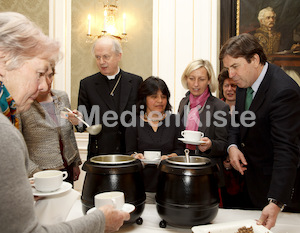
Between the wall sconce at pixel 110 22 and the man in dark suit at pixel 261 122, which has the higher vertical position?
the wall sconce at pixel 110 22

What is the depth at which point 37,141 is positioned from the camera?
2.18 metres

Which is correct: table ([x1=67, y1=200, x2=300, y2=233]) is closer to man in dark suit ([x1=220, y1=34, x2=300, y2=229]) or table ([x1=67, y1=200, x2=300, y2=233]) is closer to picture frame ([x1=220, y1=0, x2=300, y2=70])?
man in dark suit ([x1=220, y1=34, x2=300, y2=229])

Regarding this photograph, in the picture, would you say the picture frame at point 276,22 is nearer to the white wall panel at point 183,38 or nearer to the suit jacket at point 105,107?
the white wall panel at point 183,38

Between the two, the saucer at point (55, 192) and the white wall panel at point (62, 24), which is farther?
the white wall panel at point (62, 24)

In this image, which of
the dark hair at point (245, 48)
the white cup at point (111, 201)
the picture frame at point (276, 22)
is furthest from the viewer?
the picture frame at point (276, 22)

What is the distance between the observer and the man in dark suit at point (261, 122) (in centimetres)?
145

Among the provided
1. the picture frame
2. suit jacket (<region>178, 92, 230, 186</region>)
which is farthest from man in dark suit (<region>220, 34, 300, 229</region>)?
the picture frame

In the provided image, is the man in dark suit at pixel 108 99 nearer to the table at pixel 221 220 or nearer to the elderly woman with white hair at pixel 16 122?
the table at pixel 221 220

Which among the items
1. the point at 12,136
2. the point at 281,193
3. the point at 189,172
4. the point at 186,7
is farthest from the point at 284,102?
the point at 186,7

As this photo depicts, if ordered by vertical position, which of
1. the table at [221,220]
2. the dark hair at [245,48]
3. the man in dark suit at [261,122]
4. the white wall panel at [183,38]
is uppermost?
the white wall panel at [183,38]

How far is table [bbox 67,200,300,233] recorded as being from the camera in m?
1.31

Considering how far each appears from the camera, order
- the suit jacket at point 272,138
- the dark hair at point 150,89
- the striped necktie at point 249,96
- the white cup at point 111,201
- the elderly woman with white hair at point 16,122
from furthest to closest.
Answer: the dark hair at point 150,89
the striped necktie at point 249,96
the suit jacket at point 272,138
the white cup at point 111,201
the elderly woman with white hair at point 16,122

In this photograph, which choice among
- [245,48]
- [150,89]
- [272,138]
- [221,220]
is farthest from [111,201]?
[150,89]

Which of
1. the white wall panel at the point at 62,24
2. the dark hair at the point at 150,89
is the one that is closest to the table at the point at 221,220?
the dark hair at the point at 150,89
